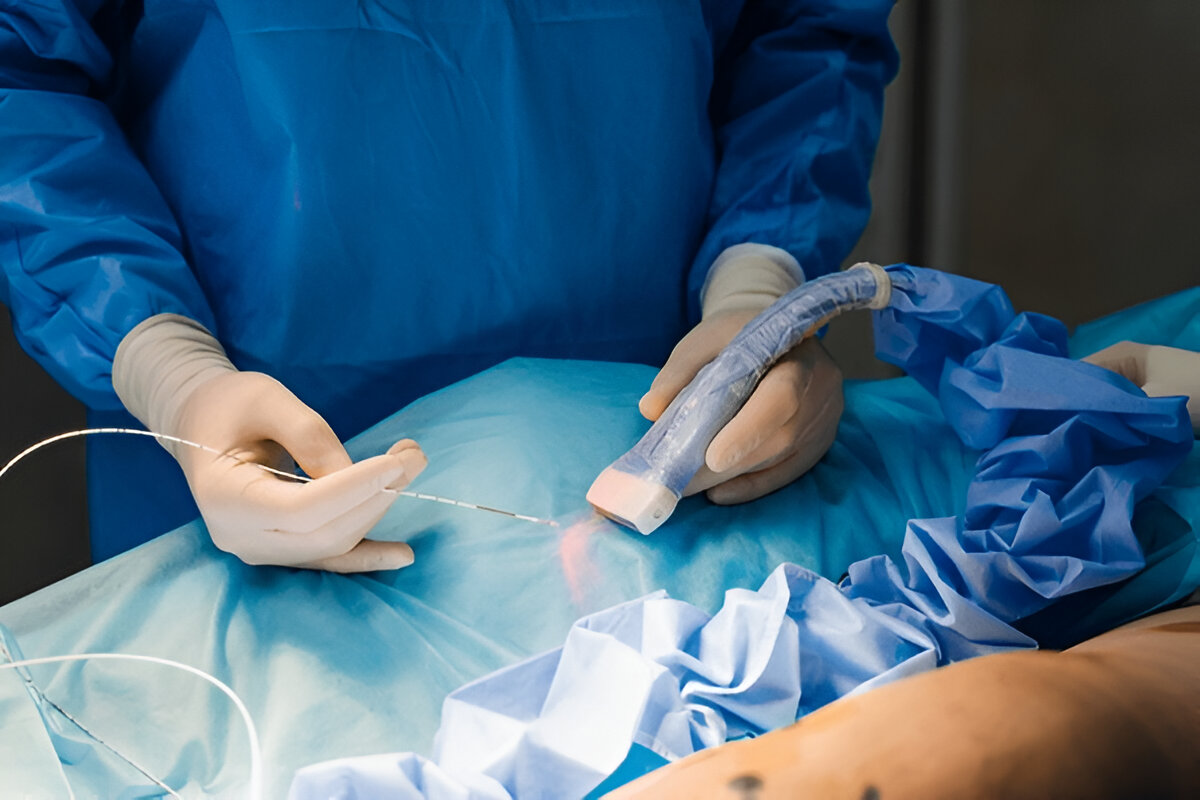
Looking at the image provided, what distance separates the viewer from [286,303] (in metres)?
1.22

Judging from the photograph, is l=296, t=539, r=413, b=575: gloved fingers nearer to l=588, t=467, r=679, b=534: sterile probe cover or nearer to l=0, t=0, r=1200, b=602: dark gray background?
l=588, t=467, r=679, b=534: sterile probe cover

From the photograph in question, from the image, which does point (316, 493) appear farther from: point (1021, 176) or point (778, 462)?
point (1021, 176)

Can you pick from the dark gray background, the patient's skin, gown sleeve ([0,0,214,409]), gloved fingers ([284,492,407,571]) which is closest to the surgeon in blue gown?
gown sleeve ([0,0,214,409])

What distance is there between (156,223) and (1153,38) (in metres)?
1.51

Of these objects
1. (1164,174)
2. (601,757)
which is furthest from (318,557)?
(1164,174)

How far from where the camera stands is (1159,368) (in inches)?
41.1

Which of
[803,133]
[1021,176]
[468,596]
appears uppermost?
[803,133]

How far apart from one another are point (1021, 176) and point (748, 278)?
89 centimetres

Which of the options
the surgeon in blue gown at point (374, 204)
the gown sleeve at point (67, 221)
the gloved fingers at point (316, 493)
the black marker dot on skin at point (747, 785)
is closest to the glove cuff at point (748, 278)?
the surgeon in blue gown at point (374, 204)

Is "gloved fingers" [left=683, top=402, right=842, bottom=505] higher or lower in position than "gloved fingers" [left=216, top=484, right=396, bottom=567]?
lower

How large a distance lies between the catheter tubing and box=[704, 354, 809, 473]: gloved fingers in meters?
0.01

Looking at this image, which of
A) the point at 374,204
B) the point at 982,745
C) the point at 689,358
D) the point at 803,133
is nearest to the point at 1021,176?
the point at 803,133

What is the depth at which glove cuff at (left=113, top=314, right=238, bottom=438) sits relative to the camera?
3.51 feet

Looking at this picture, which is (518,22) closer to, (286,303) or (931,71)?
(286,303)
